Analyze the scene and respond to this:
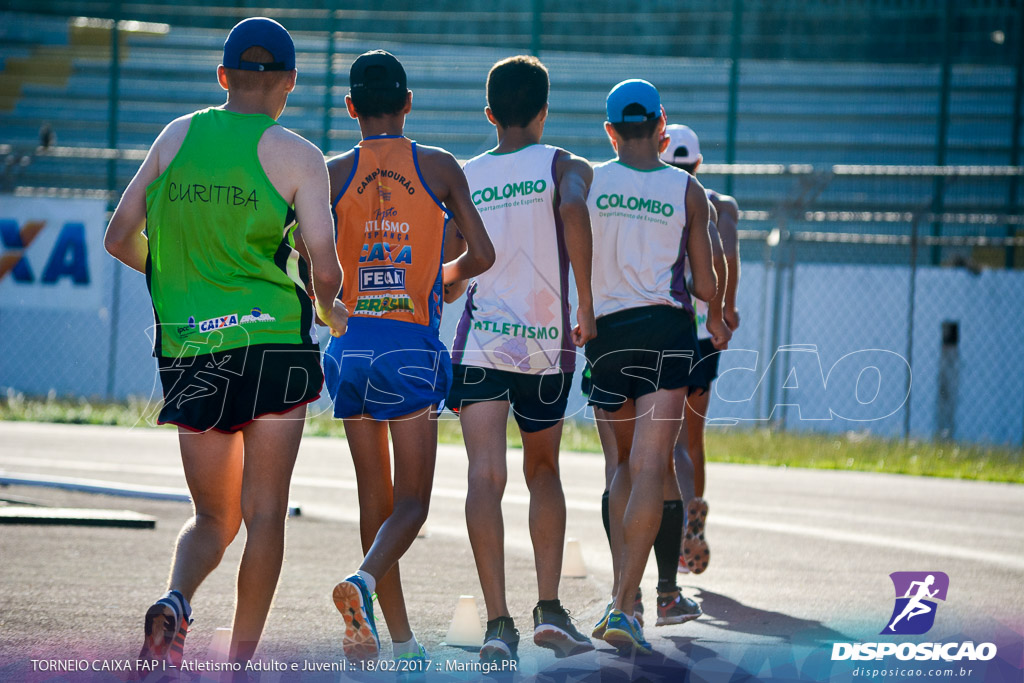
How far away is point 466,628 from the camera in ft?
16.3

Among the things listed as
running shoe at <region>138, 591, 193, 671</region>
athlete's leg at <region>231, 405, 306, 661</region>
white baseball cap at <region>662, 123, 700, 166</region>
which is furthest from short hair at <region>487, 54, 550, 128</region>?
running shoe at <region>138, 591, 193, 671</region>

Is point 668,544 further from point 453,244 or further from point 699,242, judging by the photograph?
point 453,244

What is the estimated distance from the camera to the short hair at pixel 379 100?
4582 mm

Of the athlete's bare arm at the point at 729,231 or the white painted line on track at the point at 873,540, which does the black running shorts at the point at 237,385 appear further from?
the white painted line on track at the point at 873,540

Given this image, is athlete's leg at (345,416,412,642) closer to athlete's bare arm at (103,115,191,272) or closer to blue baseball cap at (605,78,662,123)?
athlete's bare arm at (103,115,191,272)

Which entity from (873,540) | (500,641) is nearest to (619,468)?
(500,641)

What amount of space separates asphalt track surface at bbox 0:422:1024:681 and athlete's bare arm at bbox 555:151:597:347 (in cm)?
123

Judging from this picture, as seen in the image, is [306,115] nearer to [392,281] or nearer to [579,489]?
[579,489]

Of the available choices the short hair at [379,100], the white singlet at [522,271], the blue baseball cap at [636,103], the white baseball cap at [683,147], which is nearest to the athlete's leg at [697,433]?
the white baseball cap at [683,147]

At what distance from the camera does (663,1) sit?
2448 cm

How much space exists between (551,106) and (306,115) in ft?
14.7

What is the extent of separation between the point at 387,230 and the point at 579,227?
2.34ft

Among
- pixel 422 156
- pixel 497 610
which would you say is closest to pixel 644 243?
pixel 422 156

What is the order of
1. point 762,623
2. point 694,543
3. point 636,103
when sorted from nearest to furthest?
point 636,103
point 762,623
point 694,543
